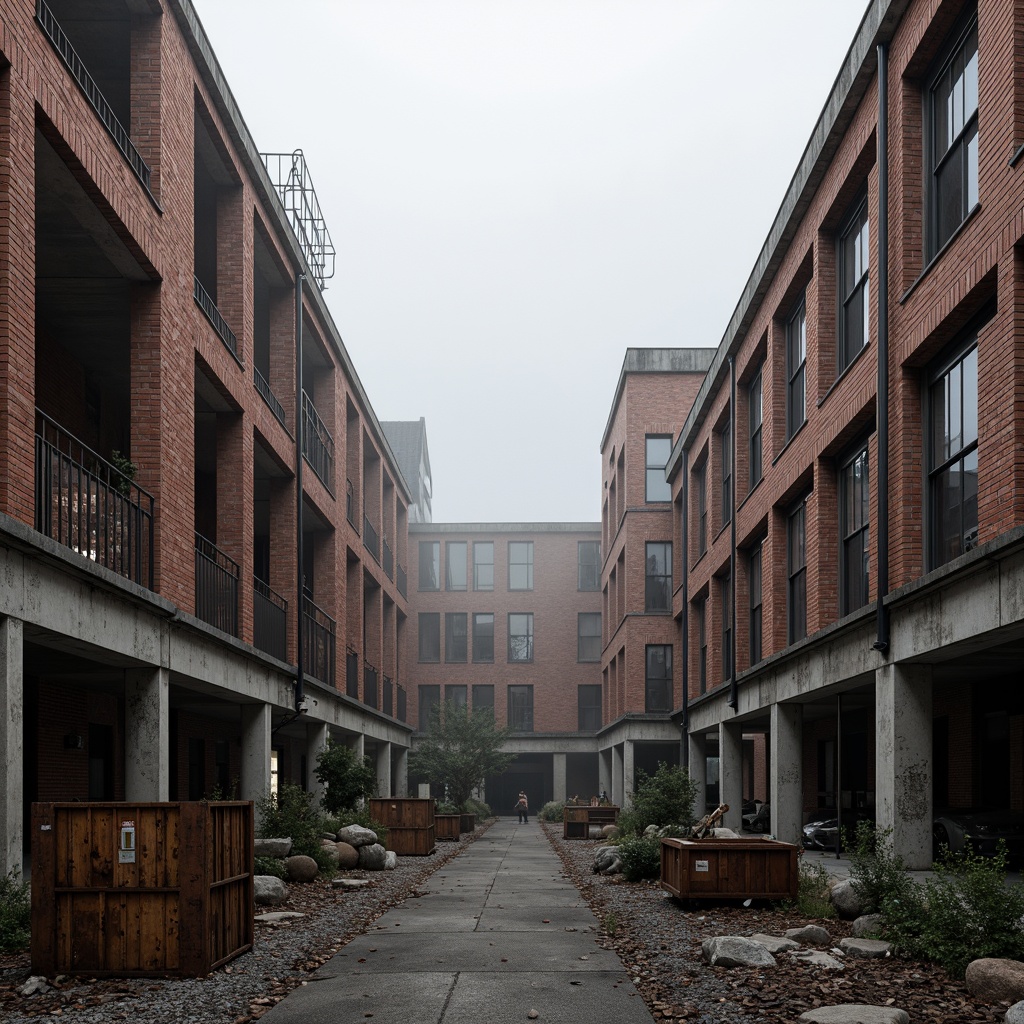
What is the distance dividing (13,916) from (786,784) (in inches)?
587

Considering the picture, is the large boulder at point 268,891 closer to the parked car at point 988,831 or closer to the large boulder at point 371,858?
the large boulder at point 371,858

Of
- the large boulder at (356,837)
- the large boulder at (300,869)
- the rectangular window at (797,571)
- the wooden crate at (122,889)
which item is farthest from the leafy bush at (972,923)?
the large boulder at (356,837)

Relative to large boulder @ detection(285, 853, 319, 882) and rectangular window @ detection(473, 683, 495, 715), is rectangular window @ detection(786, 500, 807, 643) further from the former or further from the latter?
rectangular window @ detection(473, 683, 495, 715)

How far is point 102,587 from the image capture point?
45.2 ft

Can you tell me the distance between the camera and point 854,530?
65.3 ft

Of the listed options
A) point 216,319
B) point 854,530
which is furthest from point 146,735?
point 854,530

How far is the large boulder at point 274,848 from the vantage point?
19.6 metres

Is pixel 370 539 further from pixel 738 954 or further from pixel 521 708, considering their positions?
pixel 738 954

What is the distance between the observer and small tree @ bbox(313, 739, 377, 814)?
1068 inches

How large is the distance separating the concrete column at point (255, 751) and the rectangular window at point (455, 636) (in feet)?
133

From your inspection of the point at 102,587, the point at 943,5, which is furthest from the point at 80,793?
the point at 943,5

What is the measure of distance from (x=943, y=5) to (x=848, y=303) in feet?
19.9

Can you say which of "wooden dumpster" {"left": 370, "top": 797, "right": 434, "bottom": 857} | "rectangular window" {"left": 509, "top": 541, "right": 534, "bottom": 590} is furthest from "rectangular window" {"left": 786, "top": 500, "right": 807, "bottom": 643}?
"rectangular window" {"left": 509, "top": 541, "right": 534, "bottom": 590}

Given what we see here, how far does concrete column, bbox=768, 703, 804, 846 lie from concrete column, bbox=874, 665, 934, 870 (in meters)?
6.98
